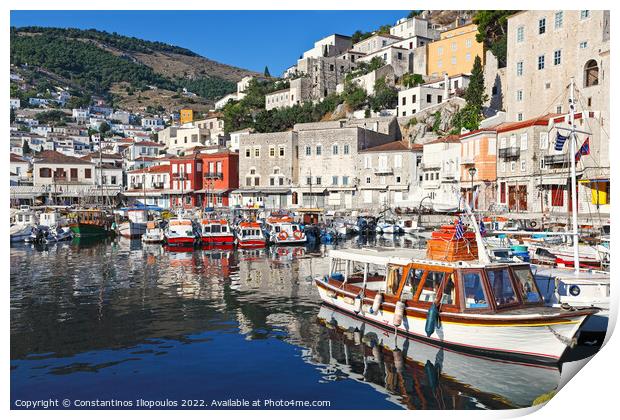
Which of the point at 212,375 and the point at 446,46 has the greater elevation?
the point at 446,46

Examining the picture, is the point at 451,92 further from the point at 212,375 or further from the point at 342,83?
the point at 212,375

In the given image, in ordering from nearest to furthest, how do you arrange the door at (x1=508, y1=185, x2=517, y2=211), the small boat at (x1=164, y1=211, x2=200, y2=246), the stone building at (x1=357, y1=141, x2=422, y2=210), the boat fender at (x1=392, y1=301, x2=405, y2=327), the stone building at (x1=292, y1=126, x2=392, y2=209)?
the boat fender at (x1=392, y1=301, x2=405, y2=327)
the small boat at (x1=164, y1=211, x2=200, y2=246)
the door at (x1=508, y1=185, x2=517, y2=211)
the stone building at (x1=357, y1=141, x2=422, y2=210)
the stone building at (x1=292, y1=126, x2=392, y2=209)

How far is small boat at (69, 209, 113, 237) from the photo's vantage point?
4562 centimetres

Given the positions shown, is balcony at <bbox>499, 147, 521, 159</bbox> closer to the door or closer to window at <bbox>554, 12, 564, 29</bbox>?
the door

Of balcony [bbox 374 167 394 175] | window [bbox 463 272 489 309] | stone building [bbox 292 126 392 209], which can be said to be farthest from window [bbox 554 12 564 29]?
window [bbox 463 272 489 309]

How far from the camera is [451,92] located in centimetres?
6456

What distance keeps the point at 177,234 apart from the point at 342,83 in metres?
48.2

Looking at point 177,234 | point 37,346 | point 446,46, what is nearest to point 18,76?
point 446,46

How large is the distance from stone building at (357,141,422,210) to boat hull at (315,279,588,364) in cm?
4105

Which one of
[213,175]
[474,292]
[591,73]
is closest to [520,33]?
[591,73]

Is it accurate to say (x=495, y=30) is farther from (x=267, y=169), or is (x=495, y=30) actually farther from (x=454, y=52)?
(x=267, y=169)

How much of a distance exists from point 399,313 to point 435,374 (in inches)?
94.6

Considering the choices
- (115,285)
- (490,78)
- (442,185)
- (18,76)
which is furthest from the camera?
(18,76)

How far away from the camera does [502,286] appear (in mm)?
13305
